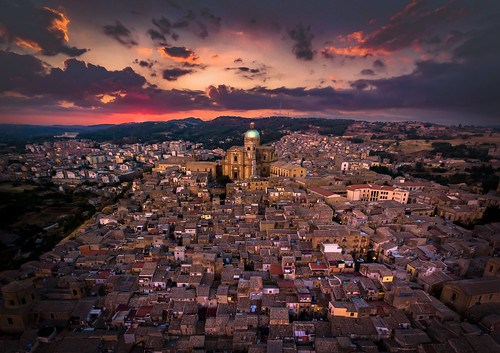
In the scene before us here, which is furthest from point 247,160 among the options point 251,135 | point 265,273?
point 265,273

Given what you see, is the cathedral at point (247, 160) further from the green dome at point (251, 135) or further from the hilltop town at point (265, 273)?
the hilltop town at point (265, 273)

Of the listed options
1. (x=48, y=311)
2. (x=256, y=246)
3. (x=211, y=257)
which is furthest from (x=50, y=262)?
(x=256, y=246)

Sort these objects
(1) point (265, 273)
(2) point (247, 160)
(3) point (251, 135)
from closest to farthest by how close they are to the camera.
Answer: (1) point (265, 273)
(2) point (247, 160)
(3) point (251, 135)

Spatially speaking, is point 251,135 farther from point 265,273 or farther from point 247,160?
point 265,273

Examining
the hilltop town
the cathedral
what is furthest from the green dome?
the hilltop town

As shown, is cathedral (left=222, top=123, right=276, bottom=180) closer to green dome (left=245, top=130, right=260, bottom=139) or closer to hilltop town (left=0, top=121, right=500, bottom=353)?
green dome (left=245, top=130, right=260, bottom=139)

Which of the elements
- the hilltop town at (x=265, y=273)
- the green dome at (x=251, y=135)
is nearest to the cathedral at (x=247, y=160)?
the green dome at (x=251, y=135)
